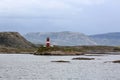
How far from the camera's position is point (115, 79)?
6600 cm

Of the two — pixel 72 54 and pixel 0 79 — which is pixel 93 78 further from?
pixel 72 54

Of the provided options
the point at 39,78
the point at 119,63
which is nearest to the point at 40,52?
the point at 119,63

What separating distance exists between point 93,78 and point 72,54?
12500 centimetres

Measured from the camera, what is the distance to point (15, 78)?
67.4 m

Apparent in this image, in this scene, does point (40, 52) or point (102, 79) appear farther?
point (40, 52)

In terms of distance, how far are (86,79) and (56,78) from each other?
5.35m

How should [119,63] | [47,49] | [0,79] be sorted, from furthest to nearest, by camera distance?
[47,49] < [119,63] < [0,79]

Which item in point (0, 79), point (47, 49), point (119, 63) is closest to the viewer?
point (0, 79)

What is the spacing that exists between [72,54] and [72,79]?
4980 inches

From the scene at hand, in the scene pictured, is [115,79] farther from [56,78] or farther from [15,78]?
[15,78]

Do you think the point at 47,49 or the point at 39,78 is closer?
the point at 39,78

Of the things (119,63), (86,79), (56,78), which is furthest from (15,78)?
(119,63)

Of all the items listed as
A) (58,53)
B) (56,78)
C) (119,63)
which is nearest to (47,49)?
(58,53)

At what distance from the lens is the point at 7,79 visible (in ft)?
215
